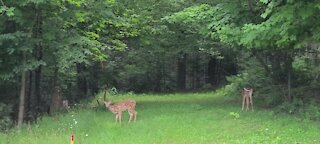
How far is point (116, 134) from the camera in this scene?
12422 mm

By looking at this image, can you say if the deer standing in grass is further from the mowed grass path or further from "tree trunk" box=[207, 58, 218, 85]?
"tree trunk" box=[207, 58, 218, 85]

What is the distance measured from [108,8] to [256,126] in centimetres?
792

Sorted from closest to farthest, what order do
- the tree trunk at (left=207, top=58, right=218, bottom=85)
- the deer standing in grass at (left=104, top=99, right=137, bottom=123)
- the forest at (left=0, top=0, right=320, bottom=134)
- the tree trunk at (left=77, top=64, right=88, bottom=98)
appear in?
the forest at (left=0, top=0, right=320, bottom=134), the deer standing in grass at (left=104, top=99, right=137, bottom=123), the tree trunk at (left=77, top=64, right=88, bottom=98), the tree trunk at (left=207, top=58, right=218, bottom=85)

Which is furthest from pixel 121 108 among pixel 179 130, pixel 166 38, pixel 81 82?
pixel 81 82

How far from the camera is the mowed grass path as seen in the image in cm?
1120

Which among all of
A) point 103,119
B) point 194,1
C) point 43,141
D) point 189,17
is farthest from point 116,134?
point 194,1

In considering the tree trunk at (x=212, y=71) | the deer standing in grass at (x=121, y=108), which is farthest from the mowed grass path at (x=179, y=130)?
the tree trunk at (x=212, y=71)

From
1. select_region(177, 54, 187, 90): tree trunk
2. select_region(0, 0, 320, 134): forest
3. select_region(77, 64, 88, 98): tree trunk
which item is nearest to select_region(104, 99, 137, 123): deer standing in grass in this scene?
select_region(0, 0, 320, 134): forest

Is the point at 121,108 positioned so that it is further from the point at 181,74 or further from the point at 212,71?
the point at 212,71

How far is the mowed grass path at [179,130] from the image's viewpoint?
11195mm

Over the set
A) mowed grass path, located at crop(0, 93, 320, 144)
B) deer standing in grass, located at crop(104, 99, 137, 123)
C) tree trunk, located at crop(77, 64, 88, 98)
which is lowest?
mowed grass path, located at crop(0, 93, 320, 144)

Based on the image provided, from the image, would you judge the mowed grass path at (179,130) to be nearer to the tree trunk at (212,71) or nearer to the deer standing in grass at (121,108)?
the deer standing in grass at (121,108)

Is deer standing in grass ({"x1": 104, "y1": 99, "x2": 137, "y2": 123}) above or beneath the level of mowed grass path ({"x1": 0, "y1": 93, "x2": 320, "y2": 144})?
above

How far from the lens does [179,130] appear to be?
12555 mm
